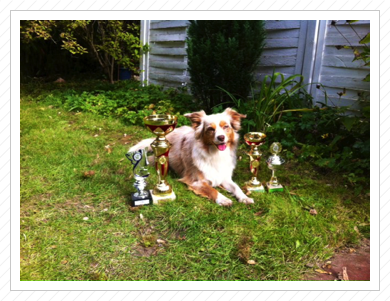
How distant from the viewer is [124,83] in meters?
7.98

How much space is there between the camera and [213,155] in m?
2.94

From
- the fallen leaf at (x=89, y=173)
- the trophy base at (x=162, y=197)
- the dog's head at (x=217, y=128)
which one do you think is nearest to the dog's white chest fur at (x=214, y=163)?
the dog's head at (x=217, y=128)

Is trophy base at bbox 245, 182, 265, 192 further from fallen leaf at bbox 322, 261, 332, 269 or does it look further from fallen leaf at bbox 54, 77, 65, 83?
fallen leaf at bbox 54, 77, 65, 83

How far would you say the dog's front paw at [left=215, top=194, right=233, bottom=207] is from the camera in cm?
265

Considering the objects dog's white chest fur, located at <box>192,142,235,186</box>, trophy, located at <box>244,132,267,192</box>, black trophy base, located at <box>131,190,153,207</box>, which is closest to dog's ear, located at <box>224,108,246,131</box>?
trophy, located at <box>244,132,267,192</box>

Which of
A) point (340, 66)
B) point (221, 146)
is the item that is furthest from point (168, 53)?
point (221, 146)

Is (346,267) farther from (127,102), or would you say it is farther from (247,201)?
(127,102)

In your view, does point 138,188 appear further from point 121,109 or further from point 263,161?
point 121,109

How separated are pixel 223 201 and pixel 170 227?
60 cm

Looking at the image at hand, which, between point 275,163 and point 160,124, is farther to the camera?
point 275,163

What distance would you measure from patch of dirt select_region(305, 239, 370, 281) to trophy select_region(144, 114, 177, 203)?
1.35 m

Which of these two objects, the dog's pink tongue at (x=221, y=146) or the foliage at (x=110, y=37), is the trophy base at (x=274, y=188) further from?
the foliage at (x=110, y=37)

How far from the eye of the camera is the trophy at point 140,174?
2.52 meters
